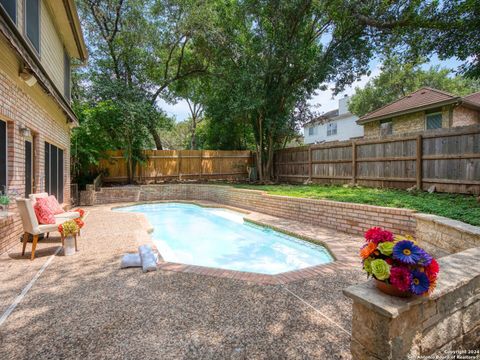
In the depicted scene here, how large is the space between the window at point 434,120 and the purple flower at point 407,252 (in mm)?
13063

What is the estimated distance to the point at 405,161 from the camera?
7887 millimetres

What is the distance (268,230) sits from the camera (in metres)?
6.70

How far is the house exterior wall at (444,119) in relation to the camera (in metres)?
11.4

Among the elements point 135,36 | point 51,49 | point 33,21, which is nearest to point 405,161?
point 33,21

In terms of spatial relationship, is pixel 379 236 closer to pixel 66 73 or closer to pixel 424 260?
pixel 424 260

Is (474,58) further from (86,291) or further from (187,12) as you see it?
(187,12)

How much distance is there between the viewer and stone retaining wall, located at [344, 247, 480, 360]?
1513 mm

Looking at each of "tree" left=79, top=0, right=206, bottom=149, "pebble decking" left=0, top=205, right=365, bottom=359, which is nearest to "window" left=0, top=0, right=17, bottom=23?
"pebble decking" left=0, top=205, right=365, bottom=359

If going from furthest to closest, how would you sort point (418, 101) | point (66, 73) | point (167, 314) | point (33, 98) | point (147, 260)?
point (418, 101) < point (66, 73) < point (33, 98) < point (147, 260) < point (167, 314)

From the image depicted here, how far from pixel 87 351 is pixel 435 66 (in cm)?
2902

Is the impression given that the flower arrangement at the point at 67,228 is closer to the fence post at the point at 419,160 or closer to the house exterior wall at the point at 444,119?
the fence post at the point at 419,160

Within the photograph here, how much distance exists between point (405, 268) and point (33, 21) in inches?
291

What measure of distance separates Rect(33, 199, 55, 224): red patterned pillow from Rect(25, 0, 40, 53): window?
10.8 feet

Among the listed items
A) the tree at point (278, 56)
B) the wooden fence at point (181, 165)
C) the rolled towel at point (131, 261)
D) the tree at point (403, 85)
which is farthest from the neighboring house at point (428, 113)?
the rolled towel at point (131, 261)
